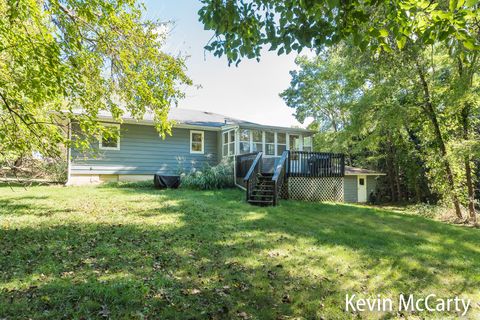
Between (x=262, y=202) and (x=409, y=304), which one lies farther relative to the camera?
(x=262, y=202)

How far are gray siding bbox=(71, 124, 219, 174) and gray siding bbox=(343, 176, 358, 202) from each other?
1003 centimetres

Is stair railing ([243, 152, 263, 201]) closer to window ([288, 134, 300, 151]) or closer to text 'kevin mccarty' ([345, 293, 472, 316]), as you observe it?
window ([288, 134, 300, 151])

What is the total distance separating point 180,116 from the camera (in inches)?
625

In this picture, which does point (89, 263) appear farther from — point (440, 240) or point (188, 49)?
point (440, 240)

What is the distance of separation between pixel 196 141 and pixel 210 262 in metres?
11.4

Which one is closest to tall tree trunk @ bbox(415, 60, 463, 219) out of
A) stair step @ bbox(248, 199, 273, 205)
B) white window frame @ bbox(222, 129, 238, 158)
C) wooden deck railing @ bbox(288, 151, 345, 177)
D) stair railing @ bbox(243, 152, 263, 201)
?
wooden deck railing @ bbox(288, 151, 345, 177)

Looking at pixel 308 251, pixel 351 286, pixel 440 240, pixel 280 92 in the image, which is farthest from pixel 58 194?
pixel 280 92

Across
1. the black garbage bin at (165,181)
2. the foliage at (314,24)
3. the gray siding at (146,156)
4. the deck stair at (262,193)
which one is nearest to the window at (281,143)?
the gray siding at (146,156)

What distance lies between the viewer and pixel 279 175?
10.0 m

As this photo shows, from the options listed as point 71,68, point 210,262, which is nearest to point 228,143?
point 71,68

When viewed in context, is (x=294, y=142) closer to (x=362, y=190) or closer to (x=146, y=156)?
(x=146, y=156)

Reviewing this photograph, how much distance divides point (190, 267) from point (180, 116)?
1279 centimetres

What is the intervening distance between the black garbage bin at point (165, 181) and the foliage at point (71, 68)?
550 cm

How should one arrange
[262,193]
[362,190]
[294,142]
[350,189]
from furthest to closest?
[362,190], [350,189], [294,142], [262,193]
